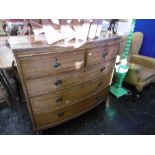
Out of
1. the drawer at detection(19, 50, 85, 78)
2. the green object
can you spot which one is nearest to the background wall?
the green object

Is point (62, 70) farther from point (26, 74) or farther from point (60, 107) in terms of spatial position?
point (60, 107)

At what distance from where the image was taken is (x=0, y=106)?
198 centimetres

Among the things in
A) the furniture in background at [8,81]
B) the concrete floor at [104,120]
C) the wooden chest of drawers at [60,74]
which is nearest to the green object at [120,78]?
the concrete floor at [104,120]

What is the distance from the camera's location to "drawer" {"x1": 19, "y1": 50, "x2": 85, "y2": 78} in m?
0.99

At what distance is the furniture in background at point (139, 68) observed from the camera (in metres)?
2.16

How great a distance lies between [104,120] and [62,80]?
97cm

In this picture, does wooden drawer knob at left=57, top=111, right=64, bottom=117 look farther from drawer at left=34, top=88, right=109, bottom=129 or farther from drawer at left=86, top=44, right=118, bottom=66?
drawer at left=86, top=44, right=118, bottom=66

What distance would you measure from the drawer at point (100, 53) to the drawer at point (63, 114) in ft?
1.70

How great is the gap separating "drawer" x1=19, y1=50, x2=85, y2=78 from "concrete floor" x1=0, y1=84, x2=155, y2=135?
0.88 m

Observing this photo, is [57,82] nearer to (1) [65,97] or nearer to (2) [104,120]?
(1) [65,97]

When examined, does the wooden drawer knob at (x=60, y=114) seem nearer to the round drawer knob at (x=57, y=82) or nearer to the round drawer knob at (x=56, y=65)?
the round drawer knob at (x=57, y=82)

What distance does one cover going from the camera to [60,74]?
118cm

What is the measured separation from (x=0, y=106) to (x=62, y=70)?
1431 mm

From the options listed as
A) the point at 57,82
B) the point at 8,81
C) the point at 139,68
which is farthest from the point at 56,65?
the point at 139,68
